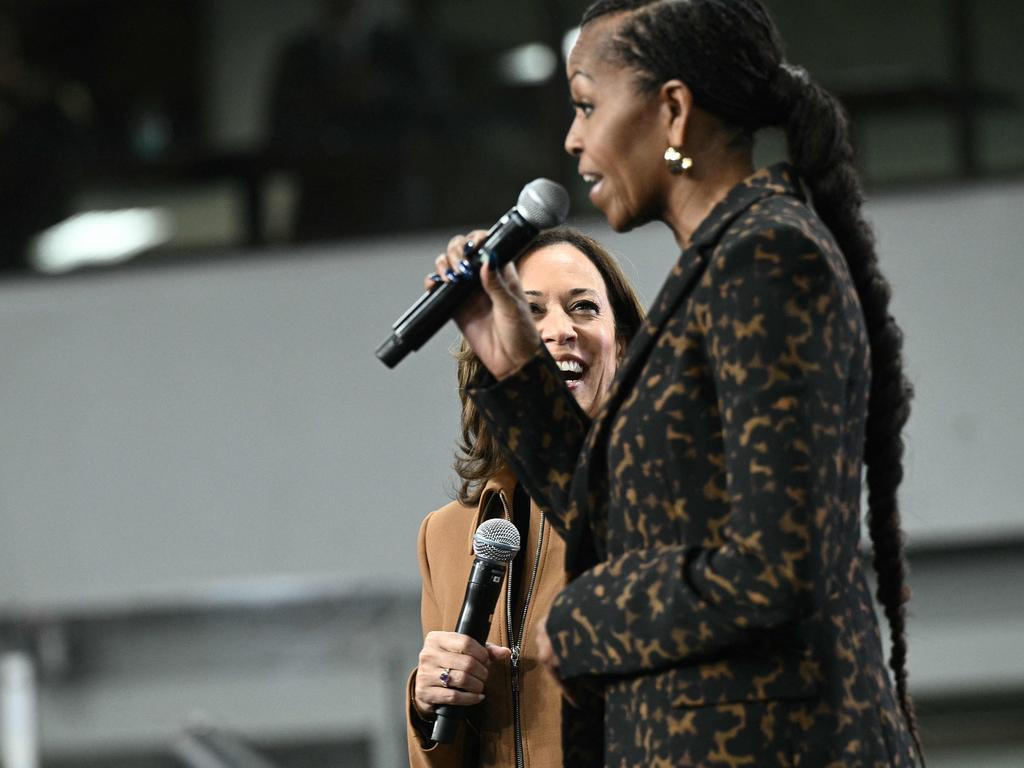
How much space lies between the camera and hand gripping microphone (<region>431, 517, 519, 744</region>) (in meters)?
1.67

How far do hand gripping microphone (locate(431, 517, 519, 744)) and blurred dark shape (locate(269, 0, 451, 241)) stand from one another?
380cm

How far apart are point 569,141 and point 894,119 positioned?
13.5 ft

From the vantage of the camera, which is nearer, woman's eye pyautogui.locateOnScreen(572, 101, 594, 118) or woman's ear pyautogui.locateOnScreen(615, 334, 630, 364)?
woman's eye pyautogui.locateOnScreen(572, 101, 594, 118)

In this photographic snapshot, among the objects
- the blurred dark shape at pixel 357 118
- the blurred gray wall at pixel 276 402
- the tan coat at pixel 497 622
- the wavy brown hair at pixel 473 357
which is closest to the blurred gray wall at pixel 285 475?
the blurred gray wall at pixel 276 402

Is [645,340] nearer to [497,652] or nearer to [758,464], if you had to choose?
[758,464]

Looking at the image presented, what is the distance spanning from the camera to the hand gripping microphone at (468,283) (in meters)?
1.42

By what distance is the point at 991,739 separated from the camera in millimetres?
4867

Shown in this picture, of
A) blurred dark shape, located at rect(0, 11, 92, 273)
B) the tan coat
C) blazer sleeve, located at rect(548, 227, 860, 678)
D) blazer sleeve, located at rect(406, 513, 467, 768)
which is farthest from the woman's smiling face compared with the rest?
blurred dark shape, located at rect(0, 11, 92, 273)

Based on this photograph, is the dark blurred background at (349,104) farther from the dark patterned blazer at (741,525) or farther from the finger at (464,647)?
the dark patterned blazer at (741,525)

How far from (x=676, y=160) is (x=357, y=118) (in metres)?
4.18

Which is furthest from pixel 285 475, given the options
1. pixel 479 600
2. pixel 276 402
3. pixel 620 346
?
pixel 479 600

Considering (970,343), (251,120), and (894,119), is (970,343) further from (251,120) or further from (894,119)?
(251,120)

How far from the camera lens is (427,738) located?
177 centimetres

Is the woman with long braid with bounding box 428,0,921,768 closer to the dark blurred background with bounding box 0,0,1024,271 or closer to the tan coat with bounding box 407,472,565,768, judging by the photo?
the tan coat with bounding box 407,472,565,768
